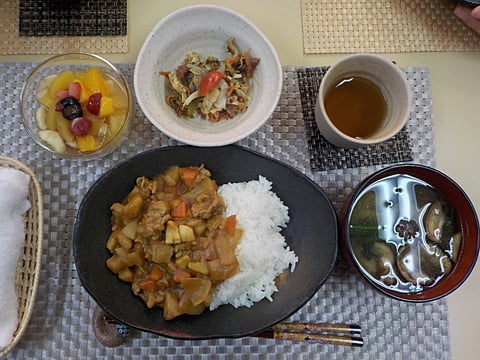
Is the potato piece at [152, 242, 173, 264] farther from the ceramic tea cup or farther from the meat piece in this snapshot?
the ceramic tea cup

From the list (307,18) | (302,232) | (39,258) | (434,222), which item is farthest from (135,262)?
(307,18)

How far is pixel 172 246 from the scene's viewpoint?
168 centimetres

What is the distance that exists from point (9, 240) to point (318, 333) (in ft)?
3.84

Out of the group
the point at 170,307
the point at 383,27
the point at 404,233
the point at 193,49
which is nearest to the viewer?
the point at 170,307

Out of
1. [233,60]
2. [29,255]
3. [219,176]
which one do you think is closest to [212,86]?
[233,60]

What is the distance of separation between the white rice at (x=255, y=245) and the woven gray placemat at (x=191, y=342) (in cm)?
21

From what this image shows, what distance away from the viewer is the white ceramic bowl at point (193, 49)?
5.62ft

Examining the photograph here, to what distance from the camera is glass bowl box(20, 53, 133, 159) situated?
1738 mm

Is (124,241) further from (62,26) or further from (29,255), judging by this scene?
(62,26)

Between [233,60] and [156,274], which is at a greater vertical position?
[233,60]

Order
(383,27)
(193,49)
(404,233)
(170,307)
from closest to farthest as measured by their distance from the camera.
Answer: (170,307) < (404,233) < (193,49) < (383,27)

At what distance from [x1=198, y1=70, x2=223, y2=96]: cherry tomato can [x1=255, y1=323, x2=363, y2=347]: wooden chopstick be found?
917 mm

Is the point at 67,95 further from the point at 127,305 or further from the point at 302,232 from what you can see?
the point at 302,232

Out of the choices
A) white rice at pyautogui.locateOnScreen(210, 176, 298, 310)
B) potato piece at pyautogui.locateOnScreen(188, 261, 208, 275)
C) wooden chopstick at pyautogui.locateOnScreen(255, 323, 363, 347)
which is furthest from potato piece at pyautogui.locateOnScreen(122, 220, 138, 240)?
wooden chopstick at pyautogui.locateOnScreen(255, 323, 363, 347)
